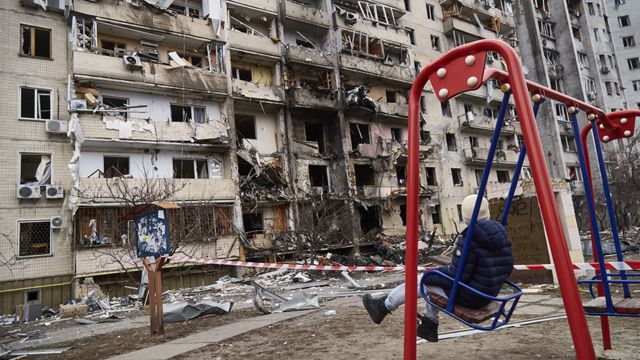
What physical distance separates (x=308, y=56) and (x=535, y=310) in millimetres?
22174

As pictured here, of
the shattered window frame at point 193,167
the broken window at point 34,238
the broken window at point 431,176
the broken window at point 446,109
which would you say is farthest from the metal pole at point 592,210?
the broken window at point 446,109

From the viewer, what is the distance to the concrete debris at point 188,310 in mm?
7934

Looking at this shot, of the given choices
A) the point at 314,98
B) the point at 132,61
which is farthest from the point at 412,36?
the point at 132,61

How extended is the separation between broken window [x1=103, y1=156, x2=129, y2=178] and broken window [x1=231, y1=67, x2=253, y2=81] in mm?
8379

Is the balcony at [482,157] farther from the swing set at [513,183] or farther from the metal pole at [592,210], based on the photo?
the metal pole at [592,210]

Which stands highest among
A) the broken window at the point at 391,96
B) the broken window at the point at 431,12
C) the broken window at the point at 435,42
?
the broken window at the point at 431,12

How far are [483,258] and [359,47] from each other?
28.0 metres

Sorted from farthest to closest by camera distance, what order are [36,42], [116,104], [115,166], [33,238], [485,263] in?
[116,104] → [115,166] → [36,42] → [33,238] → [485,263]

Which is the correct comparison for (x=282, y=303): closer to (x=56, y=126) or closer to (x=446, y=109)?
(x=56, y=126)

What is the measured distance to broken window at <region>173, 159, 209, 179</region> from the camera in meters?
21.0

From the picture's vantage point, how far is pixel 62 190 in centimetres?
1727

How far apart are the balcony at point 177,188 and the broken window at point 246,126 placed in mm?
4724

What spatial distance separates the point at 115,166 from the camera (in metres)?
19.3

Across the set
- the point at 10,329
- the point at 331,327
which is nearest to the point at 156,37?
the point at 10,329
